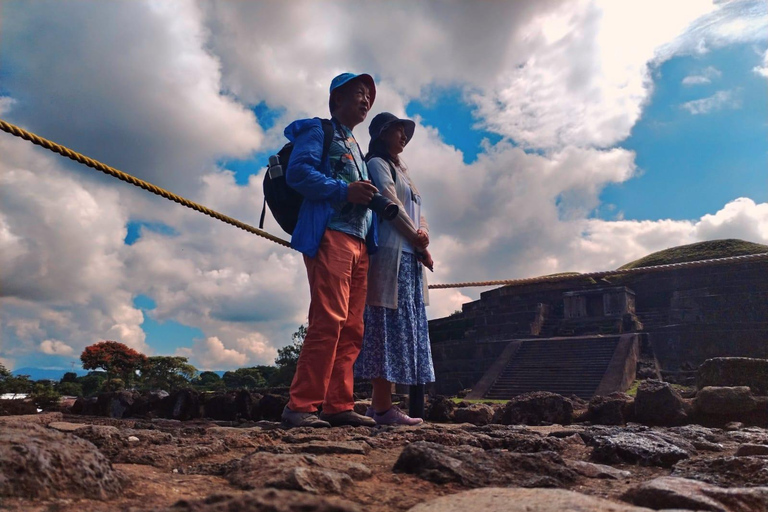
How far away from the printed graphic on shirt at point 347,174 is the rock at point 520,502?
6.80 feet

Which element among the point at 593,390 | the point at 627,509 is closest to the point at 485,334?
the point at 593,390

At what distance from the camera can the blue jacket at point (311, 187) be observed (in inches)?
125

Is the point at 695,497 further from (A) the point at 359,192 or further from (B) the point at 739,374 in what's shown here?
(B) the point at 739,374

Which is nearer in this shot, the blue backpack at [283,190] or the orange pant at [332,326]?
the orange pant at [332,326]

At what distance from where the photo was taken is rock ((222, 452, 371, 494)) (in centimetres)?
144

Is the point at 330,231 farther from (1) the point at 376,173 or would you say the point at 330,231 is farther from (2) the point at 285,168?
(1) the point at 376,173

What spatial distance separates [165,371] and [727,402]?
635 inches

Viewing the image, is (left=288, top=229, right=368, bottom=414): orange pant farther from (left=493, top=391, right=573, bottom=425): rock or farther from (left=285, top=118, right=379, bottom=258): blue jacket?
(left=493, top=391, right=573, bottom=425): rock

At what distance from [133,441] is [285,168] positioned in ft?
5.77

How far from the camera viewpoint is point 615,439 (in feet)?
8.11

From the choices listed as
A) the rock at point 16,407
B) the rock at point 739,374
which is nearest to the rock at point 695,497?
the rock at point 16,407

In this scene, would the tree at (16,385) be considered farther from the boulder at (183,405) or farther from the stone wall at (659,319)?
the stone wall at (659,319)

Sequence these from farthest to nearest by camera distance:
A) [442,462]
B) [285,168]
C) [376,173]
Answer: [376,173]
[285,168]
[442,462]

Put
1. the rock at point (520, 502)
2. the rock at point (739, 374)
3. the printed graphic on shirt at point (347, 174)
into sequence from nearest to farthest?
the rock at point (520, 502)
the printed graphic on shirt at point (347, 174)
the rock at point (739, 374)
